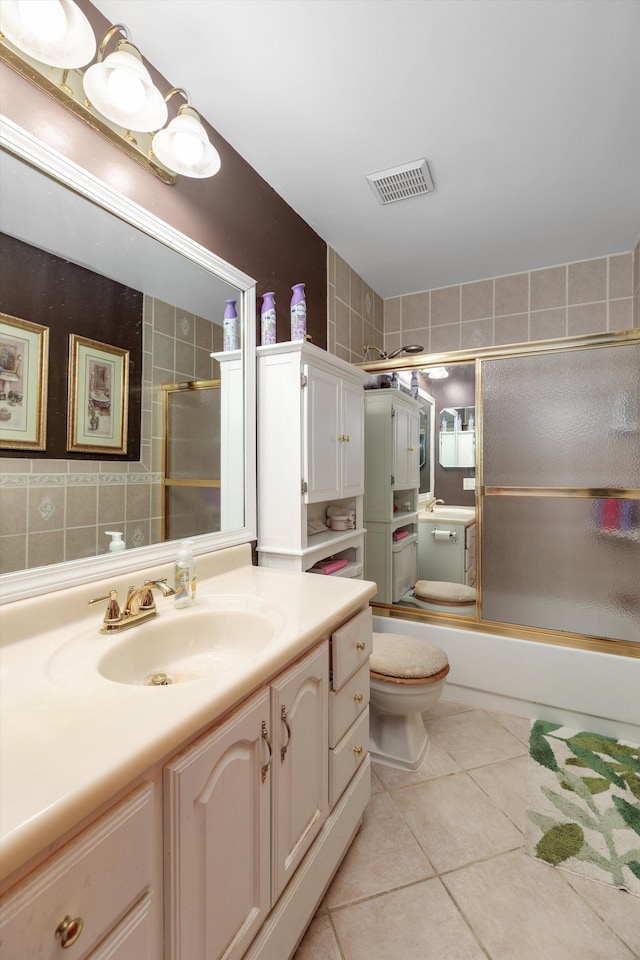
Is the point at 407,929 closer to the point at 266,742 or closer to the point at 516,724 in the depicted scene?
the point at 266,742

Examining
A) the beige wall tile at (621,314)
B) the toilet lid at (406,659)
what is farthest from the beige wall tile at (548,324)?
the toilet lid at (406,659)

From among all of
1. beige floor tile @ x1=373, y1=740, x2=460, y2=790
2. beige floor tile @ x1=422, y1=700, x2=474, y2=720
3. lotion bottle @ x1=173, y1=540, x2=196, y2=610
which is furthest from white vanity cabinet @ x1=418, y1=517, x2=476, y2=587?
lotion bottle @ x1=173, y1=540, x2=196, y2=610

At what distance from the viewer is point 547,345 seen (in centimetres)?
214

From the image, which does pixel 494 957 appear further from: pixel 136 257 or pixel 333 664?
pixel 136 257

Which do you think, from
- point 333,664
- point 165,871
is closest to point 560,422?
point 333,664

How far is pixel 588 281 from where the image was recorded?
263 cm

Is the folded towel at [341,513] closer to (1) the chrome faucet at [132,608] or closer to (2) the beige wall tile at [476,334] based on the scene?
(1) the chrome faucet at [132,608]

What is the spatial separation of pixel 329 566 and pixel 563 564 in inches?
45.2

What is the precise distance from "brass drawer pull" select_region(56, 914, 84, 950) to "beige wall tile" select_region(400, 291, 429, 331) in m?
3.17

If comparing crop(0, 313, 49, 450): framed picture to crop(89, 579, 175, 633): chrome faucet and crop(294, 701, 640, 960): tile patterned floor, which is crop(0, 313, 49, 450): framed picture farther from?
crop(294, 701, 640, 960): tile patterned floor

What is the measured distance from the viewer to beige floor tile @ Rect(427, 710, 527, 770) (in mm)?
1879

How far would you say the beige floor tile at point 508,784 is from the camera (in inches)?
62.1

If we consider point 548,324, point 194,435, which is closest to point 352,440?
point 194,435

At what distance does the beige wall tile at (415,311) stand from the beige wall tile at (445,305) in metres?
0.05
